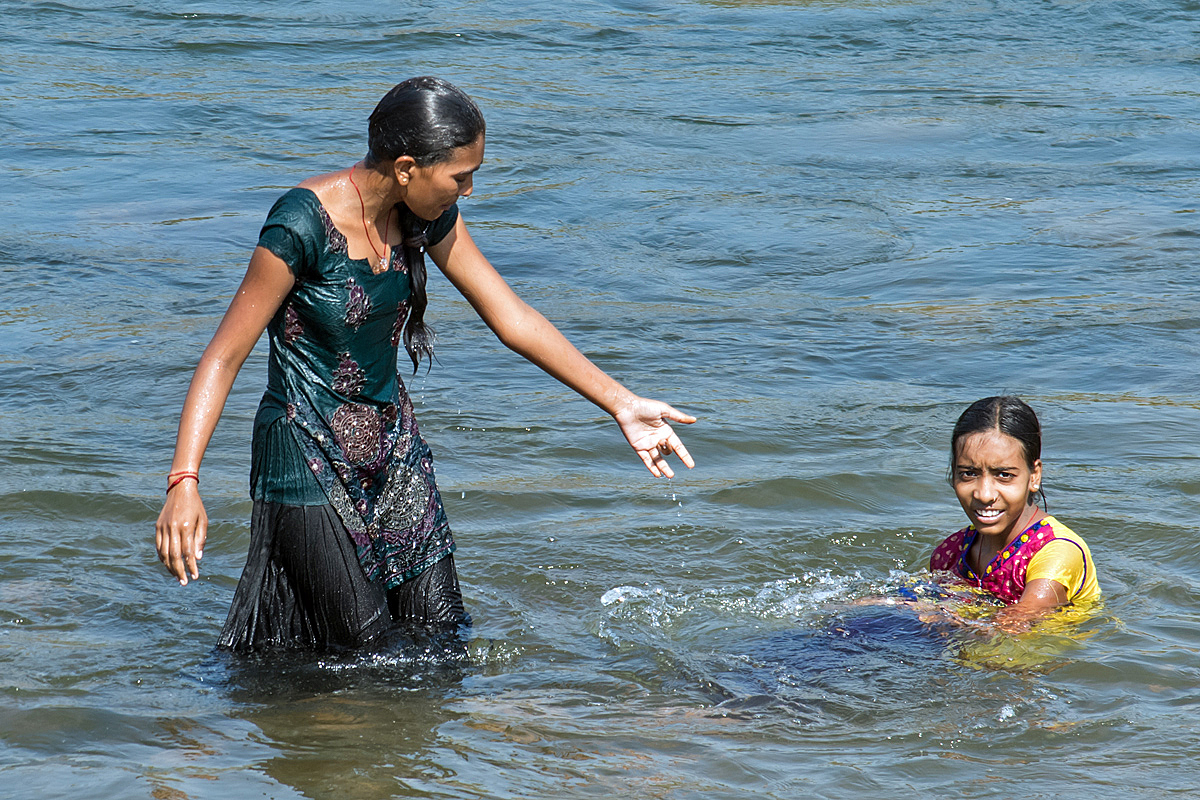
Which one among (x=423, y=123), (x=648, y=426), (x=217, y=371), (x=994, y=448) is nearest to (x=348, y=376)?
(x=217, y=371)

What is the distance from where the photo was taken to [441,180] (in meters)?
3.68

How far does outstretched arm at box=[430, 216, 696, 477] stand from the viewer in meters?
4.16

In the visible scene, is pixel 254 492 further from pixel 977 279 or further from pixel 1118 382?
pixel 977 279

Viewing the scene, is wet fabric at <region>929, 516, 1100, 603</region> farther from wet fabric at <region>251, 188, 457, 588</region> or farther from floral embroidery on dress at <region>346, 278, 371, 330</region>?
floral embroidery on dress at <region>346, 278, 371, 330</region>

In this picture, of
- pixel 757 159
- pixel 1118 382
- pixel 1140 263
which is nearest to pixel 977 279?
pixel 1140 263

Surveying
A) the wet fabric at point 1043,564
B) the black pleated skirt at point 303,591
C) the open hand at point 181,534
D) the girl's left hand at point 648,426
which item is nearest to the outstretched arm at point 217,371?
the open hand at point 181,534

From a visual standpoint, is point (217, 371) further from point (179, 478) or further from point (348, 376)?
point (348, 376)

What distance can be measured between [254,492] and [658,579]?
→ 1.95 meters

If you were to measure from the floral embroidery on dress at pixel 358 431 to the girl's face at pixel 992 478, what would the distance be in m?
1.95

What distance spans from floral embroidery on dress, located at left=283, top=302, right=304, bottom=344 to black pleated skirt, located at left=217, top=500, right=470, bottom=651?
0.46 metres

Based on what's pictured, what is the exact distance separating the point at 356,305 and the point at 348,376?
0.21 meters

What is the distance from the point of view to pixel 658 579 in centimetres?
547

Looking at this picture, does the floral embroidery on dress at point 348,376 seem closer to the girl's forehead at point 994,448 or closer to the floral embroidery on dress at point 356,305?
the floral embroidery on dress at point 356,305

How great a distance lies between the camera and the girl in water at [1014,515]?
4684mm
